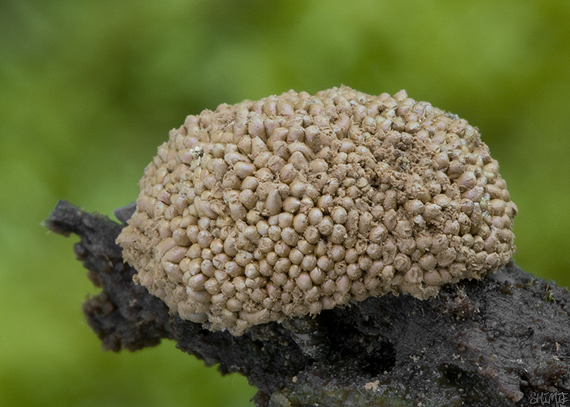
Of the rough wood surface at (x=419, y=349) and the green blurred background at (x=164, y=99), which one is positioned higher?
the green blurred background at (x=164, y=99)

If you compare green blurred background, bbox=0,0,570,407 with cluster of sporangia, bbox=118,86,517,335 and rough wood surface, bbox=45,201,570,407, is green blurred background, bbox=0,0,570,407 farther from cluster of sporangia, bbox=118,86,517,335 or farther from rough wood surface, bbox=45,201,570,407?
cluster of sporangia, bbox=118,86,517,335

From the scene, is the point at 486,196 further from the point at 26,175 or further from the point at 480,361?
the point at 26,175

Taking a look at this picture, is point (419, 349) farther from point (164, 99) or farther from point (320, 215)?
point (164, 99)

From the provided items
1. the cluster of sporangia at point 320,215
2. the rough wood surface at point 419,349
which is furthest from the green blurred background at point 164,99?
the cluster of sporangia at point 320,215

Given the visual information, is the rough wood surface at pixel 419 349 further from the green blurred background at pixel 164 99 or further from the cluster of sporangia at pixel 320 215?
the green blurred background at pixel 164 99

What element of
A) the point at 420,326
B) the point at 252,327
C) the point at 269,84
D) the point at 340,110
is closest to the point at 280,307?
the point at 252,327

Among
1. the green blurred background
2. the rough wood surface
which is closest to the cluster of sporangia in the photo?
the rough wood surface
